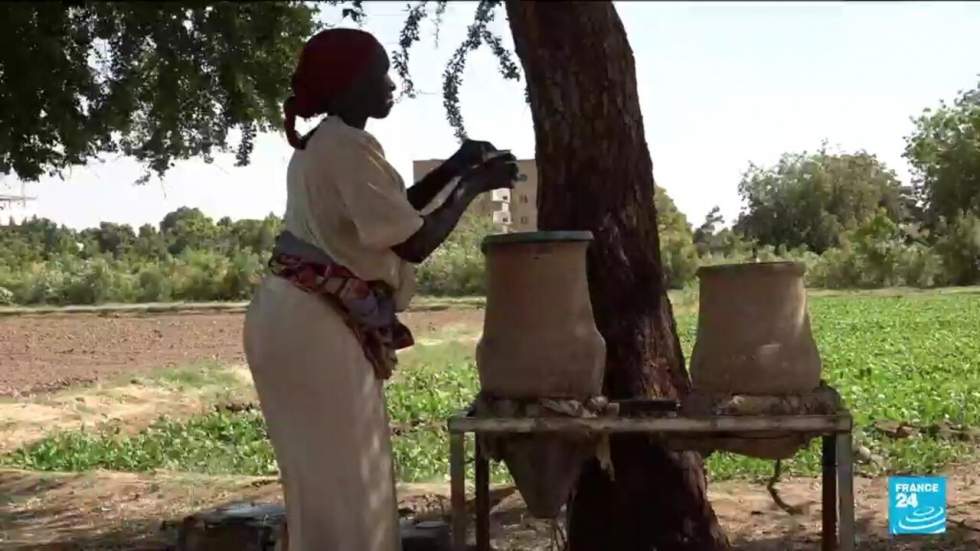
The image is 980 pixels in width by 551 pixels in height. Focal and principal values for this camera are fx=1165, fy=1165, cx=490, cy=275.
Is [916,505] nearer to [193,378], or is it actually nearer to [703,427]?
[703,427]

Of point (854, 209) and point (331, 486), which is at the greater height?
point (854, 209)

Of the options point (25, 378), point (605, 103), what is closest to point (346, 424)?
point (605, 103)

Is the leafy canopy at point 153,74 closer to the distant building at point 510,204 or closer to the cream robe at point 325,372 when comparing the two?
the distant building at point 510,204

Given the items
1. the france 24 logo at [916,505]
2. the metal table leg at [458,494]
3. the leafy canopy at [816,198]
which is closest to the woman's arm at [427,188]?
the metal table leg at [458,494]

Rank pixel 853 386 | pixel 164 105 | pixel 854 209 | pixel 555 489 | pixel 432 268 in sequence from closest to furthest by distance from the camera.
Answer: pixel 555 489, pixel 164 105, pixel 853 386, pixel 854 209, pixel 432 268

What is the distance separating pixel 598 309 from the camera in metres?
2.99

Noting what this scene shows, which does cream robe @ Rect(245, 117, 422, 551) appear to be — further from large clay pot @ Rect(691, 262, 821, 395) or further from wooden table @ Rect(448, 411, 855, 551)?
A: large clay pot @ Rect(691, 262, 821, 395)

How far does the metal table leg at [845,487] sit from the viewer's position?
231 cm

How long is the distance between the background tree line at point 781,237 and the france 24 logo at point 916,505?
0.92 metres

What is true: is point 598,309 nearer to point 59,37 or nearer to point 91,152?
point 59,37

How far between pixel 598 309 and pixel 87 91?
9.51 feet

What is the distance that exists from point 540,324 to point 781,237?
283 inches

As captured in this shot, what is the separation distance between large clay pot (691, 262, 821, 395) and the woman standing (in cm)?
60

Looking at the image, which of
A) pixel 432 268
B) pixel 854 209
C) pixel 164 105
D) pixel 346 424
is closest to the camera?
pixel 346 424
